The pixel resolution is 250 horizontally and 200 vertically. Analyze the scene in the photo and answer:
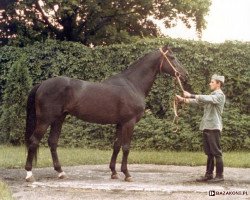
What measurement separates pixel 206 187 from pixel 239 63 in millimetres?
7624

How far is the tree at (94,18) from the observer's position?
18891 mm

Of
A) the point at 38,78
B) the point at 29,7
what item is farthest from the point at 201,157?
the point at 29,7

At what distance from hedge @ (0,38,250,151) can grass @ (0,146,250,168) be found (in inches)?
30.0

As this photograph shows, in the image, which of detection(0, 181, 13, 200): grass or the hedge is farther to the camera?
the hedge

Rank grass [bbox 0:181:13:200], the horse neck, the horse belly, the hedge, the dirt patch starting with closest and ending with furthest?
1. grass [bbox 0:181:13:200]
2. the dirt patch
3. the horse belly
4. the horse neck
5. the hedge

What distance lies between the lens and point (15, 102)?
15148 millimetres

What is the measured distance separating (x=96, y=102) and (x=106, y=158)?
397cm

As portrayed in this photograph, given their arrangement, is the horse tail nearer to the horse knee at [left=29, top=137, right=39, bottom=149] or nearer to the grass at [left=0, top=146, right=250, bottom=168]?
the horse knee at [left=29, top=137, right=39, bottom=149]

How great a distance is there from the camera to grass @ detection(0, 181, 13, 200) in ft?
21.4

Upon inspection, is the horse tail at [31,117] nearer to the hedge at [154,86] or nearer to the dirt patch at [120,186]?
the dirt patch at [120,186]

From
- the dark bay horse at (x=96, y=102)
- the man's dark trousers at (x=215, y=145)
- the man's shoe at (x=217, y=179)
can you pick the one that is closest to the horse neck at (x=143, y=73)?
the dark bay horse at (x=96, y=102)

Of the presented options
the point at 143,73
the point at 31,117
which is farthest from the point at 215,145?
the point at 31,117

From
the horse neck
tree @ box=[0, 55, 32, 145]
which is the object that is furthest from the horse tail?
tree @ box=[0, 55, 32, 145]

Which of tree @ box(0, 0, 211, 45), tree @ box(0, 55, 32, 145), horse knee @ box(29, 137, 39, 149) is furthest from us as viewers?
tree @ box(0, 0, 211, 45)
